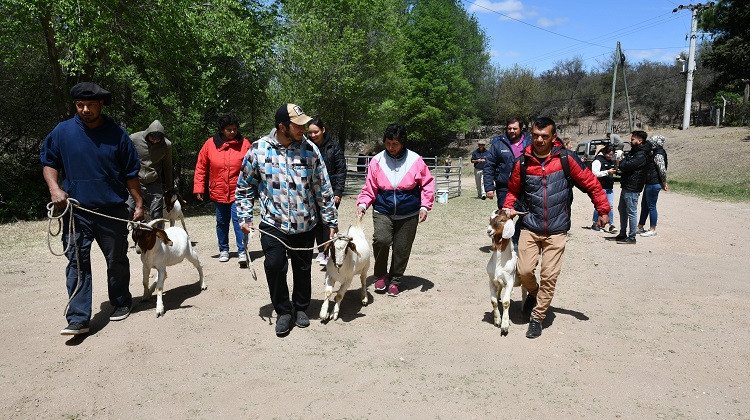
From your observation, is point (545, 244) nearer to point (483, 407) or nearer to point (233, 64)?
point (483, 407)

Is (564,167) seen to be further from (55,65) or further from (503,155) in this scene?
(55,65)

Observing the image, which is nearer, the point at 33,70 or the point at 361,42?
the point at 33,70

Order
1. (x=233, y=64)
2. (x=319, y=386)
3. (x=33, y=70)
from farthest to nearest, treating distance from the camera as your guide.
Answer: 1. (x=233, y=64)
2. (x=33, y=70)
3. (x=319, y=386)

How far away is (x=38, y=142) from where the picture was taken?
13.5 meters

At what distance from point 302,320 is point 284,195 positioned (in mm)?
1301

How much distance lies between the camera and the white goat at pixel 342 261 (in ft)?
16.0

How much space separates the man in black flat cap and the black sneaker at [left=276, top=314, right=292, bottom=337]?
1.69 m

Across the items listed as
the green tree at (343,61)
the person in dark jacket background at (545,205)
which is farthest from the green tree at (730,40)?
the person in dark jacket background at (545,205)

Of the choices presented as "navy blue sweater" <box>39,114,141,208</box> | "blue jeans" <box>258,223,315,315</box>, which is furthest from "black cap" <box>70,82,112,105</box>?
"blue jeans" <box>258,223,315,315</box>

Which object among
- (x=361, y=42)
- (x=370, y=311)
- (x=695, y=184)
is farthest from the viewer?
(x=361, y=42)

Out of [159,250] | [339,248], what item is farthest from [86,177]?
[339,248]

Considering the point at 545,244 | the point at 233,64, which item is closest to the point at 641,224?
the point at 545,244

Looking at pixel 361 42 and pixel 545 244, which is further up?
pixel 361 42

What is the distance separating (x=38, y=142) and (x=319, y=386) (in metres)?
13.3
